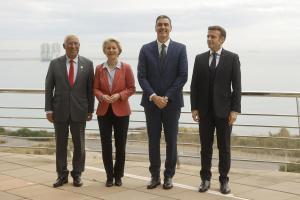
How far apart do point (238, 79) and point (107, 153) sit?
5.29 ft

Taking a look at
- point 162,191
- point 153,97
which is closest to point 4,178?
point 162,191

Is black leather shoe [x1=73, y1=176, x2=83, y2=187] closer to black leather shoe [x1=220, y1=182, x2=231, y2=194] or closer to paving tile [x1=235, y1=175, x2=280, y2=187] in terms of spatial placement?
black leather shoe [x1=220, y1=182, x2=231, y2=194]

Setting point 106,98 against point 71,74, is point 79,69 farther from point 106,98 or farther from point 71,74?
point 106,98

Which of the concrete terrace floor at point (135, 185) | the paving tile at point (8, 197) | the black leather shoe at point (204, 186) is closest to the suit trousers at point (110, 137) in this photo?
the concrete terrace floor at point (135, 185)

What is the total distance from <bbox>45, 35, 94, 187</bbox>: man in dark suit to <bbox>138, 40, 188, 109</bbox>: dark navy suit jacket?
636mm

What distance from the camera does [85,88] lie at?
565 centimetres

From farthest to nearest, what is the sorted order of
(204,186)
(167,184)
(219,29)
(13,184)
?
(13,184) < (167,184) < (204,186) < (219,29)

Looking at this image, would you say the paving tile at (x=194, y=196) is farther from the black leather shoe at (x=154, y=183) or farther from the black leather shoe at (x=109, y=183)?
the black leather shoe at (x=109, y=183)

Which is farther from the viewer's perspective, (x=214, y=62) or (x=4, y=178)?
(x=4, y=178)

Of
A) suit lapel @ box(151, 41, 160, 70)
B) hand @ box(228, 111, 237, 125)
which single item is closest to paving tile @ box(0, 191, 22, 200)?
suit lapel @ box(151, 41, 160, 70)

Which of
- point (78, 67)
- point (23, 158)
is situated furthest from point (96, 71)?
point (23, 158)

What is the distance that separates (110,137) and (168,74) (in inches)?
36.6

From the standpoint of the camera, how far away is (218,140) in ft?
17.5

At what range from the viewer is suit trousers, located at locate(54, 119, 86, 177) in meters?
5.66
